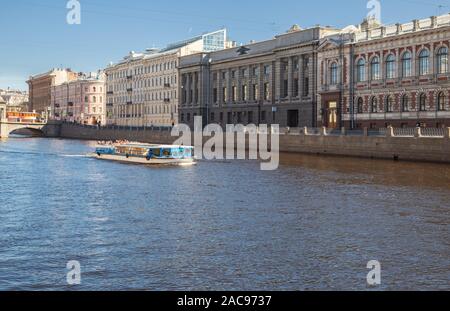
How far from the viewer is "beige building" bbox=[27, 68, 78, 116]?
178 meters

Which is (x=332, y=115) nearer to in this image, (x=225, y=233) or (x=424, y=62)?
(x=424, y=62)

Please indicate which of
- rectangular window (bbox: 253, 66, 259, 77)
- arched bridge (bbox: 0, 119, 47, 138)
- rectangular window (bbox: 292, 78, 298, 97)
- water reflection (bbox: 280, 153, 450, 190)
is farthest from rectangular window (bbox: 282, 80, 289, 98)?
arched bridge (bbox: 0, 119, 47, 138)

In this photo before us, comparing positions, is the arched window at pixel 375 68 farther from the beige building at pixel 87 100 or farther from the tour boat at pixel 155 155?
the beige building at pixel 87 100

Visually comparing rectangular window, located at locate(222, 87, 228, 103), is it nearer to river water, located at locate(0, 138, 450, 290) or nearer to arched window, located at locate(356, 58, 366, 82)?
arched window, located at locate(356, 58, 366, 82)

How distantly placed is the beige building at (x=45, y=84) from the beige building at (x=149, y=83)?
3743 cm

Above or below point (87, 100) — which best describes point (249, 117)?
below

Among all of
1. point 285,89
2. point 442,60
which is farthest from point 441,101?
point 285,89

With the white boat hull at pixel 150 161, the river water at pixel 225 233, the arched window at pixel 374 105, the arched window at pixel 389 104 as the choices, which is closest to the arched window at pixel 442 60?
the arched window at pixel 389 104

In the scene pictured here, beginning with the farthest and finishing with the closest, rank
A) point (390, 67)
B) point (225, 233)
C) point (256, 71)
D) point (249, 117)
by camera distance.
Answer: point (249, 117), point (256, 71), point (390, 67), point (225, 233)

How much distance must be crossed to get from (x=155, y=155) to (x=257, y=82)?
40112 millimetres

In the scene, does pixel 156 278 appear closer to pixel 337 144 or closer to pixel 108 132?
pixel 337 144

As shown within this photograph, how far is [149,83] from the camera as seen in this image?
4956 inches

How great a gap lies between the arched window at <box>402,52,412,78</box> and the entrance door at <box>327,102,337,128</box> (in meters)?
12.0

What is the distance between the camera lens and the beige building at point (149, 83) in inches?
4616
